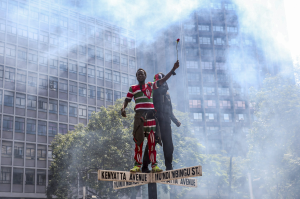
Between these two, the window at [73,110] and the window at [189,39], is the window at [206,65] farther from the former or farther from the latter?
the window at [73,110]

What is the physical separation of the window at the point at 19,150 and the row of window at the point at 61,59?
12.2 meters

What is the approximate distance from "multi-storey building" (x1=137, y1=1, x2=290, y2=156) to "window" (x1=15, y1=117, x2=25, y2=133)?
42192 millimetres

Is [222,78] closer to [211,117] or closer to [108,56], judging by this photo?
[211,117]

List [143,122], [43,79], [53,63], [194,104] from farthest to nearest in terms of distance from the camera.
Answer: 1. [194,104]
2. [53,63]
3. [43,79]
4. [143,122]

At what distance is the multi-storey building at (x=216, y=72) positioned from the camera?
88250 millimetres

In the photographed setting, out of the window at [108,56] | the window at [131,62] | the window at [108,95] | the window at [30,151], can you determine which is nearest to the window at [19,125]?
the window at [30,151]

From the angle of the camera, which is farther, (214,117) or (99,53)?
(214,117)

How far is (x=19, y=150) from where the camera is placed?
49.4 m

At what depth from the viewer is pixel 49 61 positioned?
55.7m

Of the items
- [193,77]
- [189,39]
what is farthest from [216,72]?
[189,39]

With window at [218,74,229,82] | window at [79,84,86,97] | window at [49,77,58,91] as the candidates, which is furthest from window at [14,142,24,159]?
window at [218,74,229,82]

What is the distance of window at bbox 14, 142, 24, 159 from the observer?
161 feet

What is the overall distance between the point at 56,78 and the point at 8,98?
8574 mm

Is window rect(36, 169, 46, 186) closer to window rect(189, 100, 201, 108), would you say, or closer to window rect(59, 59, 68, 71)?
window rect(59, 59, 68, 71)
